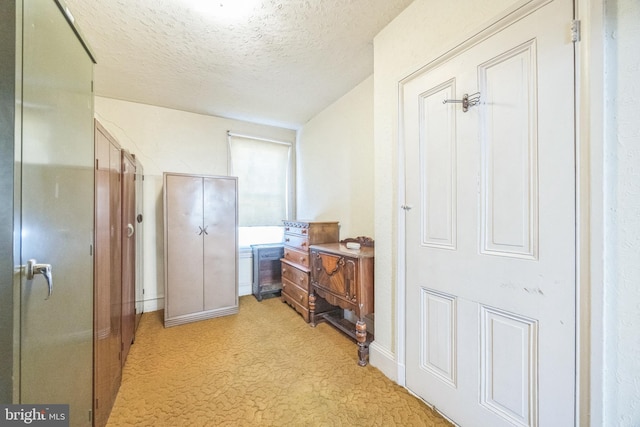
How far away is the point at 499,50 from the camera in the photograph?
3.91 ft

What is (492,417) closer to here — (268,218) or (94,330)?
(94,330)

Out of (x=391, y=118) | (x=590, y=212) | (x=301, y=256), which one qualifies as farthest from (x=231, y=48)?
(x=590, y=212)

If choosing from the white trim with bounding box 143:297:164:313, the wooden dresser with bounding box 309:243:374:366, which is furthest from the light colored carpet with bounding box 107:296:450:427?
the white trim with bounding box 143:297:164:313

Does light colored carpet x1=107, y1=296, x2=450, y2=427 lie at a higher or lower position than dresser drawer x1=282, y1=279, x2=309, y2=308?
lower

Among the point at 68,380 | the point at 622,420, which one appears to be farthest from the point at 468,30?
the point at 68,380

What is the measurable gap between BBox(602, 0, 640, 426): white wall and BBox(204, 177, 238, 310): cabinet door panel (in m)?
2.92

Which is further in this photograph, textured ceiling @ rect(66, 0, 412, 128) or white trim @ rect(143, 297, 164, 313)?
white trim @ rect(143, 297, 164, 313)

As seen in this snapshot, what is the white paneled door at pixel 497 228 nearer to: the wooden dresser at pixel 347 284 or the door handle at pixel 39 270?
the wooden dresser at pixel 347 284

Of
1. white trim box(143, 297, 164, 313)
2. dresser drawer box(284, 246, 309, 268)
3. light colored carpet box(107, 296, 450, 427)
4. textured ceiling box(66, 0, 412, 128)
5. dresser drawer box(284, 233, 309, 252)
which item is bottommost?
light colored carpet box(107, 296, 450, 427)

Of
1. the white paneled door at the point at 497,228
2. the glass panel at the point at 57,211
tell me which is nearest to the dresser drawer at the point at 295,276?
the white paneled door at the point at 497,228

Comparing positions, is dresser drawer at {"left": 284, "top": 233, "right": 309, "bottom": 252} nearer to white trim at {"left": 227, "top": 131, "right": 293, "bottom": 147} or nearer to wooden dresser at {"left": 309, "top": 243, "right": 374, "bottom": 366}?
wooden dresser at {"left": 309, "top": 243, "right": 374, "bottom": 366}

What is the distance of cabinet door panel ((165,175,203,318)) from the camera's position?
2635 millimetres

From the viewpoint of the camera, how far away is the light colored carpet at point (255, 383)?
1.44 metres

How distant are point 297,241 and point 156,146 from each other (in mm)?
2179
